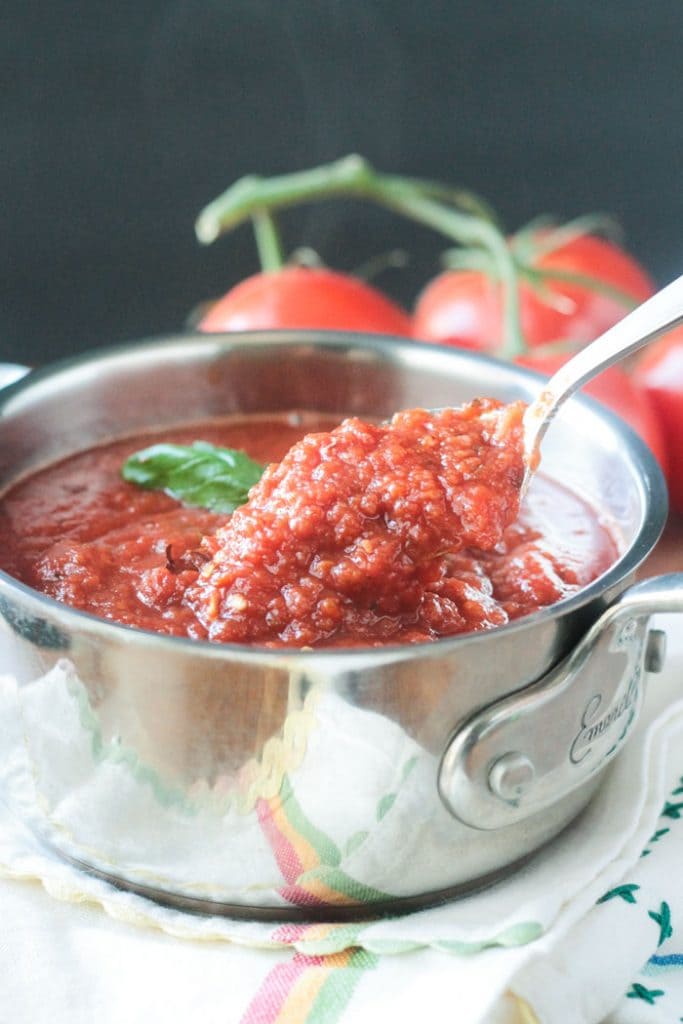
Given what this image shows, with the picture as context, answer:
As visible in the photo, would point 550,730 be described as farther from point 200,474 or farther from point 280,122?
point 280,122

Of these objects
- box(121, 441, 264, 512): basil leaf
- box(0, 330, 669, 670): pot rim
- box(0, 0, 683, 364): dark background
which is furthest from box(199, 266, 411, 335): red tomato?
box(0, 0, 683, 364): dark background

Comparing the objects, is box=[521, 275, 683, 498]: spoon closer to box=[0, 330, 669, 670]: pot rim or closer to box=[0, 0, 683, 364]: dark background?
box=[0, 330, 669, 670]: pot rim

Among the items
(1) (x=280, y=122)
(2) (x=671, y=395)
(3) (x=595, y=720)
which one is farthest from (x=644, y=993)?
(1) (x=280, y=122)

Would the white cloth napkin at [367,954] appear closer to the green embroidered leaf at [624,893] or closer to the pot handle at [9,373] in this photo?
the green embroidered leaf at [624,893]

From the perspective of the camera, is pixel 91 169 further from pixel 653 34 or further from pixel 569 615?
pixel 569 615

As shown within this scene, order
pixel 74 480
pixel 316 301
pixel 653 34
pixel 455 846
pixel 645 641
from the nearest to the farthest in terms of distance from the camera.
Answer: pixel 455 846 → pixel 645 641 → pixel 74 480 → pixel 316 301 → pixel 653 34

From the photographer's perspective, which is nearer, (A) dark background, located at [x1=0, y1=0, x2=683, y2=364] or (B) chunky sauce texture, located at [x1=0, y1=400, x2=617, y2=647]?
(B) chunky sauce texture, located at [x1=0, y1=400, x2=617, y2=647]

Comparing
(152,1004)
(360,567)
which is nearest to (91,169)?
(360,567)

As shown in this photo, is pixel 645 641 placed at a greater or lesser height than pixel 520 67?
lesser
